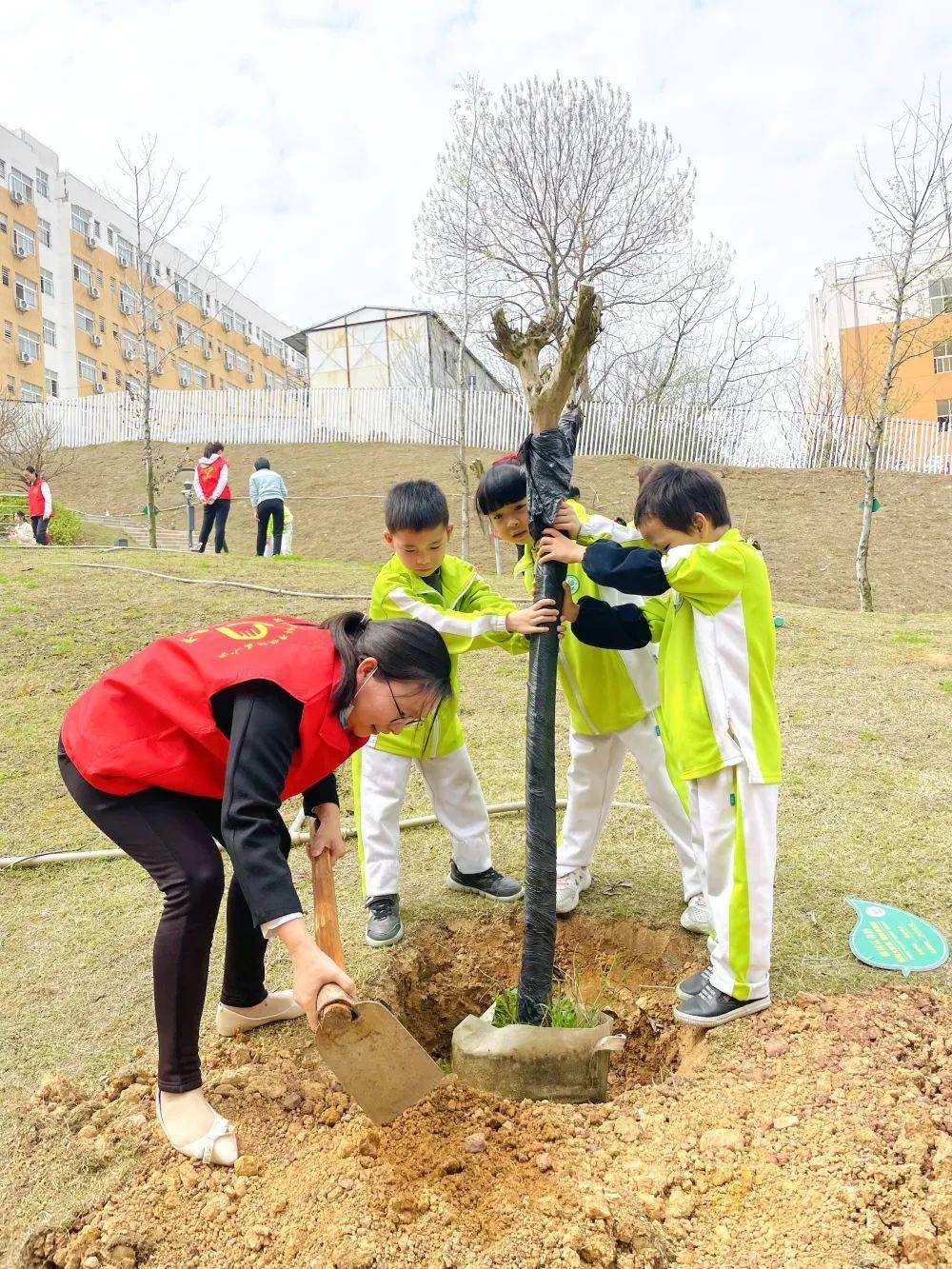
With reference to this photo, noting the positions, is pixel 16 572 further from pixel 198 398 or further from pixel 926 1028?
pixel 198 398

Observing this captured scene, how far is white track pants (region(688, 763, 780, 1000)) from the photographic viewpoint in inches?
98.0

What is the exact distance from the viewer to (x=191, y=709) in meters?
2.05

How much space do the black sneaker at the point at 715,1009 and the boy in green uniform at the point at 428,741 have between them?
3.56ft

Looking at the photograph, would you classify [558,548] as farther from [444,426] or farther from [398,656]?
[444,426]

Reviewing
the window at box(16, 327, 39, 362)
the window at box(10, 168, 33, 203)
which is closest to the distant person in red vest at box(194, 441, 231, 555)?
the window at box(16, 327, 39, 362)

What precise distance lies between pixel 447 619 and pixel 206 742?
1222 millimetres

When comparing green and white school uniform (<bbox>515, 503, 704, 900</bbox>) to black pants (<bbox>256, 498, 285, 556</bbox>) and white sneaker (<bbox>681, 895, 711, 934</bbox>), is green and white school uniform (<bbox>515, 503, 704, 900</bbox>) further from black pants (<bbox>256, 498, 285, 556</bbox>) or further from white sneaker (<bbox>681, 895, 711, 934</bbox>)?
black pants (<bbox>256, 498, 285, 556</bbox>)

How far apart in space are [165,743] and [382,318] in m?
28.9

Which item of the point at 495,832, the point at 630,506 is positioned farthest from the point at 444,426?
the point at 495,832

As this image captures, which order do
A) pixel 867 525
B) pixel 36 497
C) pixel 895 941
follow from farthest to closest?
pixel 36 497, pixel 867 525, pixel 895 941

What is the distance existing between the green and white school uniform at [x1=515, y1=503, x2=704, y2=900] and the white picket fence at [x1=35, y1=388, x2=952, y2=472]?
1652cm

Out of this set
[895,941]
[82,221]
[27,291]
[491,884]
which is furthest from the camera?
[82,221]

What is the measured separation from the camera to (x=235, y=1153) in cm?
211

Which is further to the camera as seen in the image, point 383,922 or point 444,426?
point 444,426
